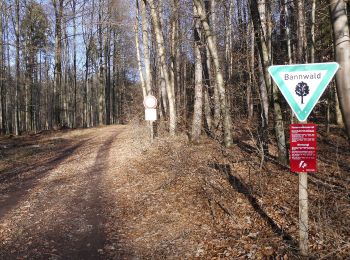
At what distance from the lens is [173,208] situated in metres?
7.79

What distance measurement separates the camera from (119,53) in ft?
135

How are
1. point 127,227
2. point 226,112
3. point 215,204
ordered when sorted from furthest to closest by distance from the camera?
1. point 226,112
2. point 215,204
3. point 127,227

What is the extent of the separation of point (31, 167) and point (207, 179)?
27.3ft

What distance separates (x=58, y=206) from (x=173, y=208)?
3059mm

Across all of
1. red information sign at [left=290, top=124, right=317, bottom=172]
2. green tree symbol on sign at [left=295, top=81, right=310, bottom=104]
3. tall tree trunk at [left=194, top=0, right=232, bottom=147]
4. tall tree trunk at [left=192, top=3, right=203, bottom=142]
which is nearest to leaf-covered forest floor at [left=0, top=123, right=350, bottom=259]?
tall tree trunk at [left=192, top=3, right=203, bottom=142]

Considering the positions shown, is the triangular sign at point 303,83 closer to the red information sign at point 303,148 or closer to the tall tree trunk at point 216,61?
the red information sign at point 303,148

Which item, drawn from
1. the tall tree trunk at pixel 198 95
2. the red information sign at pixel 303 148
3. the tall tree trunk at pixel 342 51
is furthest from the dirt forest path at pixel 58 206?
the tall tree trunk at pixel 342 51

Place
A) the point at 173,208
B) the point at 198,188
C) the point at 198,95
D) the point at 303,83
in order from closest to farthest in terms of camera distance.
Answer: the point at 303,83, the point at 173,208, the point at 198,188, the point at 198,95

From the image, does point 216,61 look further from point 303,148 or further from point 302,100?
point 303,148

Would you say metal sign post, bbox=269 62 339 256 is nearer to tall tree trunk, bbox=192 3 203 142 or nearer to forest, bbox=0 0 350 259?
forest, bbox=0 0 350 259

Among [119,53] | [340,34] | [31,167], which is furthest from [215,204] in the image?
[119,53]

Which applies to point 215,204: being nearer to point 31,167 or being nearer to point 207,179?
point 207,179

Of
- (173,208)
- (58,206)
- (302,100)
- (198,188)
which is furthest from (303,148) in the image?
(58,206)

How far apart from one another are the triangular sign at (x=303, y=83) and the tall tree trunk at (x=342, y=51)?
0.29 meters
